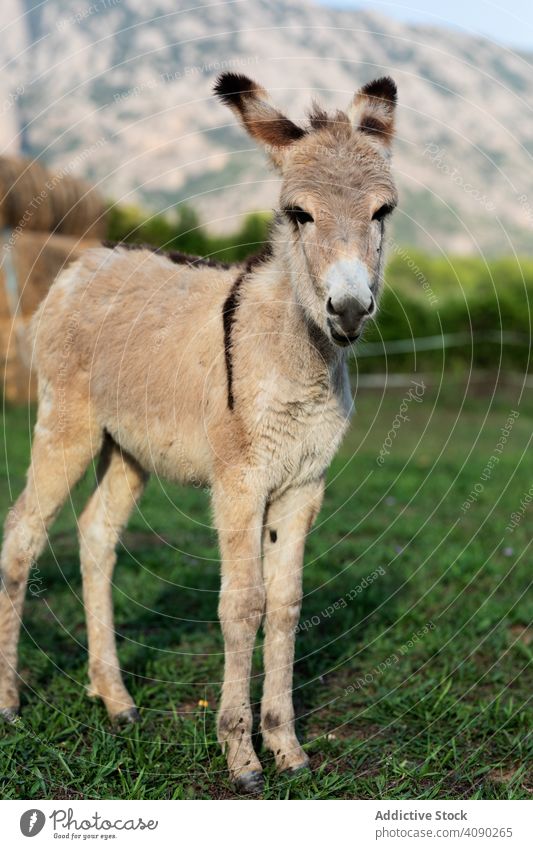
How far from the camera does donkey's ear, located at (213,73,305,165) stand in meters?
3.80

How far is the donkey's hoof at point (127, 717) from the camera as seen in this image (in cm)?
454

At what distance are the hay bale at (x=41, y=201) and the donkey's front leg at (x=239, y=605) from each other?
11125mm

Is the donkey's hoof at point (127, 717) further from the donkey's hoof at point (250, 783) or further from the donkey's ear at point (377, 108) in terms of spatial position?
the donkey's ear at point (377, 108)

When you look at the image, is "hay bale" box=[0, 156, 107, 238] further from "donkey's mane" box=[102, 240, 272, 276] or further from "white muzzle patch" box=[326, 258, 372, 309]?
"white muzzle patch" box=[326, 258, 372, 309]

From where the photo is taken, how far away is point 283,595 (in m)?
4.20

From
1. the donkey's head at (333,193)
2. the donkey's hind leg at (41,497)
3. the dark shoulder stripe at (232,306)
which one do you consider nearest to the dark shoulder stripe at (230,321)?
the dark shoulder stripe at (232,306)

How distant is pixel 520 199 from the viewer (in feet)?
17.3

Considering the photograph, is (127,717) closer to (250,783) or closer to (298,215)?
(250,783)

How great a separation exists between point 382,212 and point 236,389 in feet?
3.62

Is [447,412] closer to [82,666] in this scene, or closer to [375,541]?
[375,541]

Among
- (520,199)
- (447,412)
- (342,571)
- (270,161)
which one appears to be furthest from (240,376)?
(447,412)
